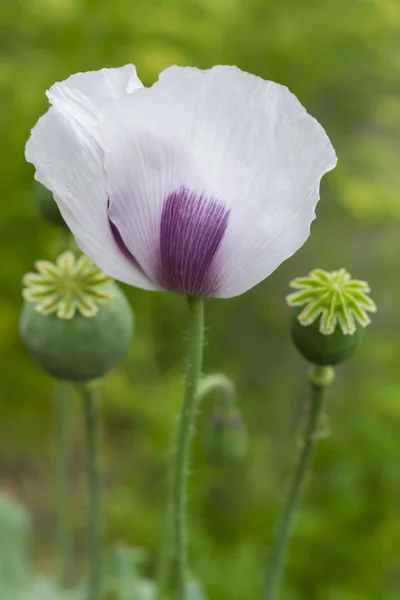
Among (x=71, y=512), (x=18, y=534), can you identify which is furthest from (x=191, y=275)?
(x=71, y=512)

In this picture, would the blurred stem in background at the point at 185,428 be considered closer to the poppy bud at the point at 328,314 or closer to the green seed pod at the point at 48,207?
the poppy bud at the point at 328,314

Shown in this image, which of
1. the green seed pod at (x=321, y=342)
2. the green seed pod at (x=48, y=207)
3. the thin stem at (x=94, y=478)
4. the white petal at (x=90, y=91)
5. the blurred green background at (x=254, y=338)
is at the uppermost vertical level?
the blurred green background at (x=254, y=338)

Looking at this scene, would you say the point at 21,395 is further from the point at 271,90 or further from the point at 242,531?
the point at 271,90

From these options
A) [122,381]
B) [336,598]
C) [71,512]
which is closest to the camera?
[336,598]

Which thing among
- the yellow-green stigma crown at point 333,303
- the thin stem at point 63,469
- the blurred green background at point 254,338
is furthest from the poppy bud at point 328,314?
the blurred green background at point 254,338

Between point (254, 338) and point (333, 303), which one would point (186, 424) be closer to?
A: point (333, 303)

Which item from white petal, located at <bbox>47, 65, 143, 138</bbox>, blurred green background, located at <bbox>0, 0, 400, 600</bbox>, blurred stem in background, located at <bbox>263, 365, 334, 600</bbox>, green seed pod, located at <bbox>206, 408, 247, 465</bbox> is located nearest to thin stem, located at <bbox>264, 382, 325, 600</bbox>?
blurred stem in background, located at <bbox>263, 365, 334, 600</bbox>
